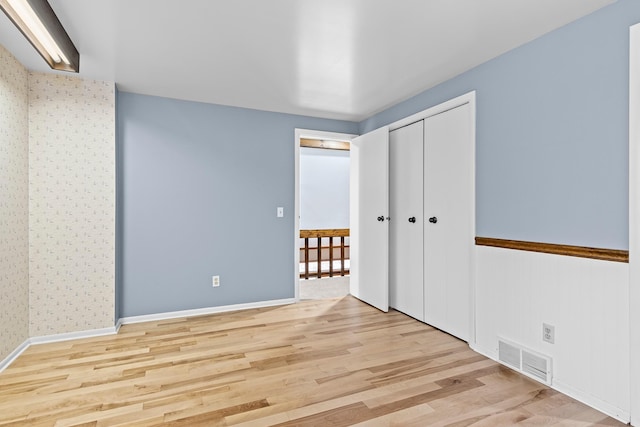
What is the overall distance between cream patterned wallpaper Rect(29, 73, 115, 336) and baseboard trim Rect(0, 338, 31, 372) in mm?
124

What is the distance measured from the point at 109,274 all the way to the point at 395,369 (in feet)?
8.53

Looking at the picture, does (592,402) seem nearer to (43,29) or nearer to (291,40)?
(291,40)

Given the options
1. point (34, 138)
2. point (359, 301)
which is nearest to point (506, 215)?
point (359, 301)

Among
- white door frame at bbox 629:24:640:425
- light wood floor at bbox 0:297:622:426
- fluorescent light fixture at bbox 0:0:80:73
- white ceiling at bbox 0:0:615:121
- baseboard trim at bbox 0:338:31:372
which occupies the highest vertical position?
white ceiling at bbox 0:0:615:121

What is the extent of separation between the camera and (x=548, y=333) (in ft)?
7.25

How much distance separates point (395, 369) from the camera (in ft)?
7.93

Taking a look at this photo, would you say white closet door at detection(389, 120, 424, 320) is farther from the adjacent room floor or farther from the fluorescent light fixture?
the fluorescent light fixture

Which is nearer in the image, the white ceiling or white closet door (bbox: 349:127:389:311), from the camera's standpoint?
the white ceiling

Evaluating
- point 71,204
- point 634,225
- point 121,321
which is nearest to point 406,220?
point 634,225

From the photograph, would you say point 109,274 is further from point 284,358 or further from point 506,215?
point 506,215

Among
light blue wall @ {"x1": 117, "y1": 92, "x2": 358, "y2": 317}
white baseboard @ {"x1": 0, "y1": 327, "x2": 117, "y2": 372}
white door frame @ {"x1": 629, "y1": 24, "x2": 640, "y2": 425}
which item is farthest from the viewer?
light blue wall @ {"x1": 117, "y1": 92, "x2": 358, "y2": 317}

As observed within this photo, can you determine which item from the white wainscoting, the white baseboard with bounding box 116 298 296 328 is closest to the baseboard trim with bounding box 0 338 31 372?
the white baseboard with bounding box 116 298 296 328

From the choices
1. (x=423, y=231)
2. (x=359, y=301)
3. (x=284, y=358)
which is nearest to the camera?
(x=284, y=358)

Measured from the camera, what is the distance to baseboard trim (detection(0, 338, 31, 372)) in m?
2.44
